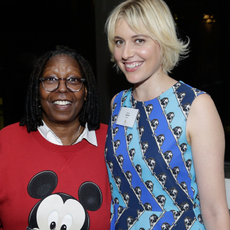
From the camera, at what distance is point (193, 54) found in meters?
2.48

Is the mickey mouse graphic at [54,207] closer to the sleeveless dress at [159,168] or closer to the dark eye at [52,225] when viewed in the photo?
the dark eye at [52,225]

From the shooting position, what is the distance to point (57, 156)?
64.7 inches

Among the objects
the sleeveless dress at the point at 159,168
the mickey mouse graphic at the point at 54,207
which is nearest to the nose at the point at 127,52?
the sleeveless dress at the point at 159,168

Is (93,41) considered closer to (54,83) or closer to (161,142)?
(54,83)

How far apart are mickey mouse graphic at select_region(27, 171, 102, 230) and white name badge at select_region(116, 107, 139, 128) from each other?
446 mm

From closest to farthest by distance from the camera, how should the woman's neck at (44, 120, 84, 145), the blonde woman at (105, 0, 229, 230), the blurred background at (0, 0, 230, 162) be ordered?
the blonde woman at (105, 0, 229, 230), the woman's neck at (44, 120, 84, 145), the blurred background at (0, 0, 230, 162)

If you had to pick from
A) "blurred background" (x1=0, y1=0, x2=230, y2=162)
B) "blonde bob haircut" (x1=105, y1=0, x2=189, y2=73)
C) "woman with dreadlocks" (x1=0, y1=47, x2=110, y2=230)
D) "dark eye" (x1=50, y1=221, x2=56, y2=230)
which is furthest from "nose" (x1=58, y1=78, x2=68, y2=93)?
"blurred background" (x1=0, y1=0, x2=230, y2=162)

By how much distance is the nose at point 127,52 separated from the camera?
4.63ft

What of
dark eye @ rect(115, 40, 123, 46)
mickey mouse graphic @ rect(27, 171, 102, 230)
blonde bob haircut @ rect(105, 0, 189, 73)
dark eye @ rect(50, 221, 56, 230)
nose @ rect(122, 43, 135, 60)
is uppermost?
blonde bob haircut @ rect(105, 0, 189, 73)

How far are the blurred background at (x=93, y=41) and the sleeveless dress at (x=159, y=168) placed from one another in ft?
3.89

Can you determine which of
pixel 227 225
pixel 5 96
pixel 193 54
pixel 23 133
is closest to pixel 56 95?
pixel 23 133

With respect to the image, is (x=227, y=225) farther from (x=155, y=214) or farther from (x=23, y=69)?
(x=23, y=69)

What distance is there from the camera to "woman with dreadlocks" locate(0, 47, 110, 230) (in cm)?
154

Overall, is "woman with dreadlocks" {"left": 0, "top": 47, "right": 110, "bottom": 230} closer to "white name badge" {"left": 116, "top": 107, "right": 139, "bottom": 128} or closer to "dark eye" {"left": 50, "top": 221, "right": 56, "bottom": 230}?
"dark eye" {"left": 50, "top": 221, "right": 56, "bottom": 230}
